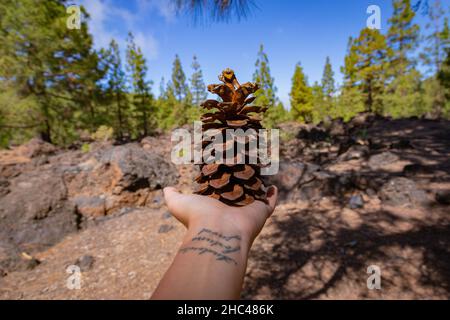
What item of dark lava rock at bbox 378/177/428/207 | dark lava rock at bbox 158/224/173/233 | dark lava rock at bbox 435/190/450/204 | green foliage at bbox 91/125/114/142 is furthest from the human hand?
green foliage at bbox 91/125/114/142

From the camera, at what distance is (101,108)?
48.5ft

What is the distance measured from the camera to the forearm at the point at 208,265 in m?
0.96

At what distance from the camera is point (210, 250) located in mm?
1148

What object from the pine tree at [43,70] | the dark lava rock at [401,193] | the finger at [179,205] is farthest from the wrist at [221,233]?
the pine tree at [43,70]

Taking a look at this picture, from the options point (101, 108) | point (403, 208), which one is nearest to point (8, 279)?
point (403, 208)

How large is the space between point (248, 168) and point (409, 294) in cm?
A: 333

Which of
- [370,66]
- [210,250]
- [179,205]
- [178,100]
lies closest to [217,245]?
[210,250]

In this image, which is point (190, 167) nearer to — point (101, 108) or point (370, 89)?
point (101, 108)

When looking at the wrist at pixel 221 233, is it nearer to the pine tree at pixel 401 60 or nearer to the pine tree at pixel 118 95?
the pine tree at pixel 118 95

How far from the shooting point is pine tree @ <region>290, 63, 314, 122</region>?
33.2 metres

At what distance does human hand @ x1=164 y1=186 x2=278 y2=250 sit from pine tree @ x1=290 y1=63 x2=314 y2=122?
34.3m

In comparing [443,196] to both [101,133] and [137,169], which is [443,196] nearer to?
[137,169]

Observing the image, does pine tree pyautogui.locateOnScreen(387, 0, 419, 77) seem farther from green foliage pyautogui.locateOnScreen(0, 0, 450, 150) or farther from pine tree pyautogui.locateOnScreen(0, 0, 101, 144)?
pine tree pyautogui.locateOnScreen(0, 0, 101, 144)

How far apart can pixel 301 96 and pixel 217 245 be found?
3534 cm
